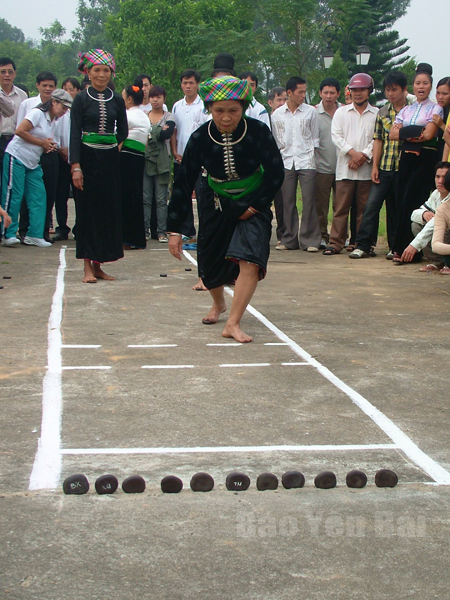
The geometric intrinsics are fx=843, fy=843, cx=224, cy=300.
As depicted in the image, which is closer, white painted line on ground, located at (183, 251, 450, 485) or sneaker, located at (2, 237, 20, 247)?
white painted line on ground, located at (183, 251, 450, 485)

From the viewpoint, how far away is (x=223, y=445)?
3.91 meters

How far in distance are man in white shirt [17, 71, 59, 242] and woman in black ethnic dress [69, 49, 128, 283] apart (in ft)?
8.15

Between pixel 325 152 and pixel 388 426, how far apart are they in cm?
766

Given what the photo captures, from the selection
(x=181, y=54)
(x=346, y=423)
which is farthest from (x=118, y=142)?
(x=181, y=54)

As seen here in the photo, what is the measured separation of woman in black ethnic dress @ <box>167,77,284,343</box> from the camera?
602 centimetres

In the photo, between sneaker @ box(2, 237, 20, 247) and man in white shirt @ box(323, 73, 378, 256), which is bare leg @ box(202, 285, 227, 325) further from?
sneaker @ box(2, 237, 20, 247)

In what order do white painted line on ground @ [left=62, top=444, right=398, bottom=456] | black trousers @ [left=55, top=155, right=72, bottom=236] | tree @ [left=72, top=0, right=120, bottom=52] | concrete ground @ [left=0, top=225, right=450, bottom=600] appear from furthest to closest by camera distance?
tree @ [left=72, top=0, right=120, bottom=52] → black trousers @ [left=55, top=155, right=72, bottom=236] → white painted line on ground @ [left=62, top=444, right=398, bottom=456] → concrete ground @ [left=0, top=225, right=450, bottom=600]

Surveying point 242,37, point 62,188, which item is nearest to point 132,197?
point 62,188

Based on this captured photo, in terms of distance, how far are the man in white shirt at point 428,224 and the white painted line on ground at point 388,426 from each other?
358 cm

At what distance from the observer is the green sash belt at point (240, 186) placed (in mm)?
6227

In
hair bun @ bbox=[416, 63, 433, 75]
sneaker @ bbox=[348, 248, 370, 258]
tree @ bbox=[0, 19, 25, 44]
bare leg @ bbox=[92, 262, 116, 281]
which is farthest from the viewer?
tree @ bbox=[0, 19, 25, 44]

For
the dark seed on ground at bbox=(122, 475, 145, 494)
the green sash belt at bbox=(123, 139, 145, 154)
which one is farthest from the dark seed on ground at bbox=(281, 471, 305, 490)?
the green sash belt at bbox=(123, 139, 145, 154)

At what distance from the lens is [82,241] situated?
8484mm

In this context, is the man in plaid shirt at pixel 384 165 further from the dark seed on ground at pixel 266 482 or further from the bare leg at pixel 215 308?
the dark seed on ground at pixel 266 482
